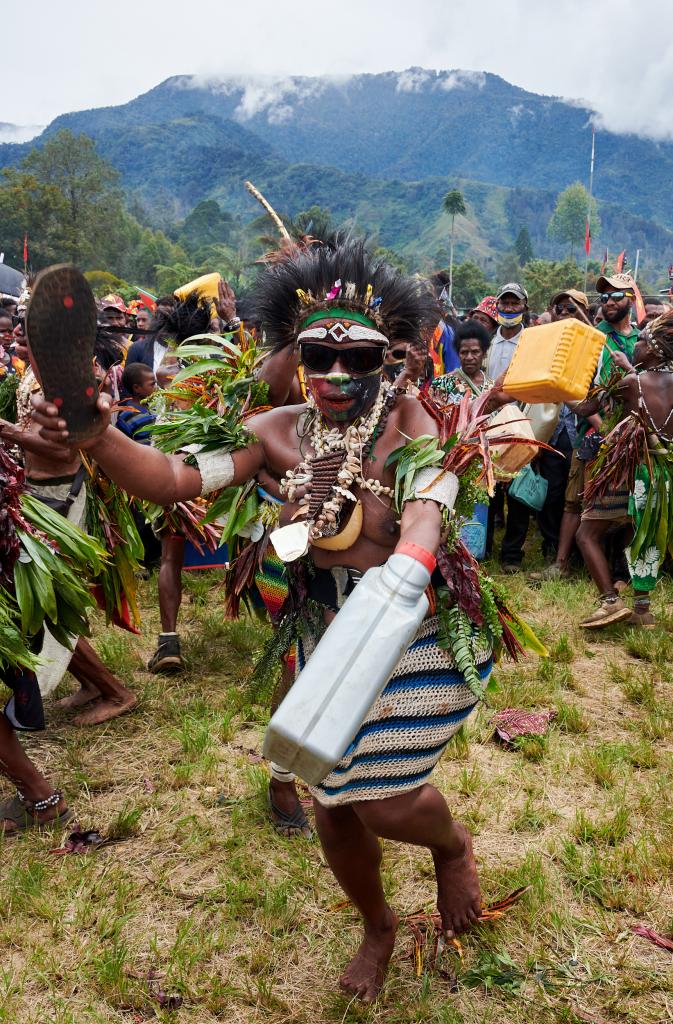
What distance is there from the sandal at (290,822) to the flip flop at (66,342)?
212 cm

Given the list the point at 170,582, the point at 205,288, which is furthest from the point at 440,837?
the point at 205,288

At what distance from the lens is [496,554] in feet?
24.6

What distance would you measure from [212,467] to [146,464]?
0.27 m

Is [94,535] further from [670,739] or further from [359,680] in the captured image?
[670,739]

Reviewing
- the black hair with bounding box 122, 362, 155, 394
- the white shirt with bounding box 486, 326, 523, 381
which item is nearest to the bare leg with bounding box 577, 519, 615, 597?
the white shirt with bounding box 486, 326, 523, 381

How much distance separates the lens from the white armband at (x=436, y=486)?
219 centimetres

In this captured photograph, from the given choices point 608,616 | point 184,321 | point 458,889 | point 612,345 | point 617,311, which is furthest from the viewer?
point 617,311

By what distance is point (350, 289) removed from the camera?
245cm

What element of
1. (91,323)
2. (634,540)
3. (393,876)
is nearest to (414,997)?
(393,876)

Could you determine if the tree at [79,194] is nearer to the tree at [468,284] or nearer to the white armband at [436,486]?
the tree at [468,284]

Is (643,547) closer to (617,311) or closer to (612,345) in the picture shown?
(612,345)

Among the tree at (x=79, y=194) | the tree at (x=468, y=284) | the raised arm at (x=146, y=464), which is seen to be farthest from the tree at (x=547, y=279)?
the raised arm at (x=146, y=464)

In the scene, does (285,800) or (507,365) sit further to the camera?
(507,365)

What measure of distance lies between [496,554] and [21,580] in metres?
5.10
